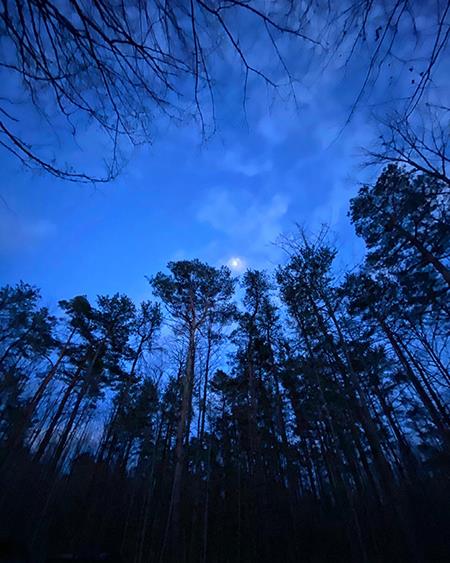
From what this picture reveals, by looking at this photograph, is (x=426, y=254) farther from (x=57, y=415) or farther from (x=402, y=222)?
(x=57, y=415)

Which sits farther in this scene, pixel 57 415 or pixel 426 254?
pixel 57 415

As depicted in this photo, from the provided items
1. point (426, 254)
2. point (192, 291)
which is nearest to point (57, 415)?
point (192, 291)

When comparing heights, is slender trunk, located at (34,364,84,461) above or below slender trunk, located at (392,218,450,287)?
below

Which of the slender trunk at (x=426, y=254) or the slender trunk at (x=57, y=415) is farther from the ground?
the slender trunk at (x=426, y=254)

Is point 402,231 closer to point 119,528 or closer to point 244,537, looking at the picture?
point 244,537

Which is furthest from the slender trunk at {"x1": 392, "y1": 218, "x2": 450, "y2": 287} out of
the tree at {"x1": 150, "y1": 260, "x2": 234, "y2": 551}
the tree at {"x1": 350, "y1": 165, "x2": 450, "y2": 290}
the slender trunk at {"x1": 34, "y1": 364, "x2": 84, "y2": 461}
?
the slender trunk at {"x1": 34, "y1": 364, "x2": 84, "y2": 461}

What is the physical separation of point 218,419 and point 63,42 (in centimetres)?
1551

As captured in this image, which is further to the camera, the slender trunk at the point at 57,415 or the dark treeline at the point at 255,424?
the slender trunk at the point at 57,415

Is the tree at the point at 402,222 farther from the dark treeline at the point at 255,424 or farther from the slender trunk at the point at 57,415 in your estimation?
the slender trunk at the point at 57,415

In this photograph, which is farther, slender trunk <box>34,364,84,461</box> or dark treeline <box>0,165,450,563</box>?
slender trunk <box>34,364,84,461</box>

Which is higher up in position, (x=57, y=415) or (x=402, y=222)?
(x=402, y=222)

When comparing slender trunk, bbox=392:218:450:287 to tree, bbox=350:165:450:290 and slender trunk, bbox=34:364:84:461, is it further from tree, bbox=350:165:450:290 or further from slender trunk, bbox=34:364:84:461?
slender trunk, bbox=34:364:84:461

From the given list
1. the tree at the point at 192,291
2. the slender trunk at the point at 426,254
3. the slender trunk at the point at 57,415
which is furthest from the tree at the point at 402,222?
the slender trunk at the point at 57,415

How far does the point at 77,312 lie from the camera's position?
47.4ft
